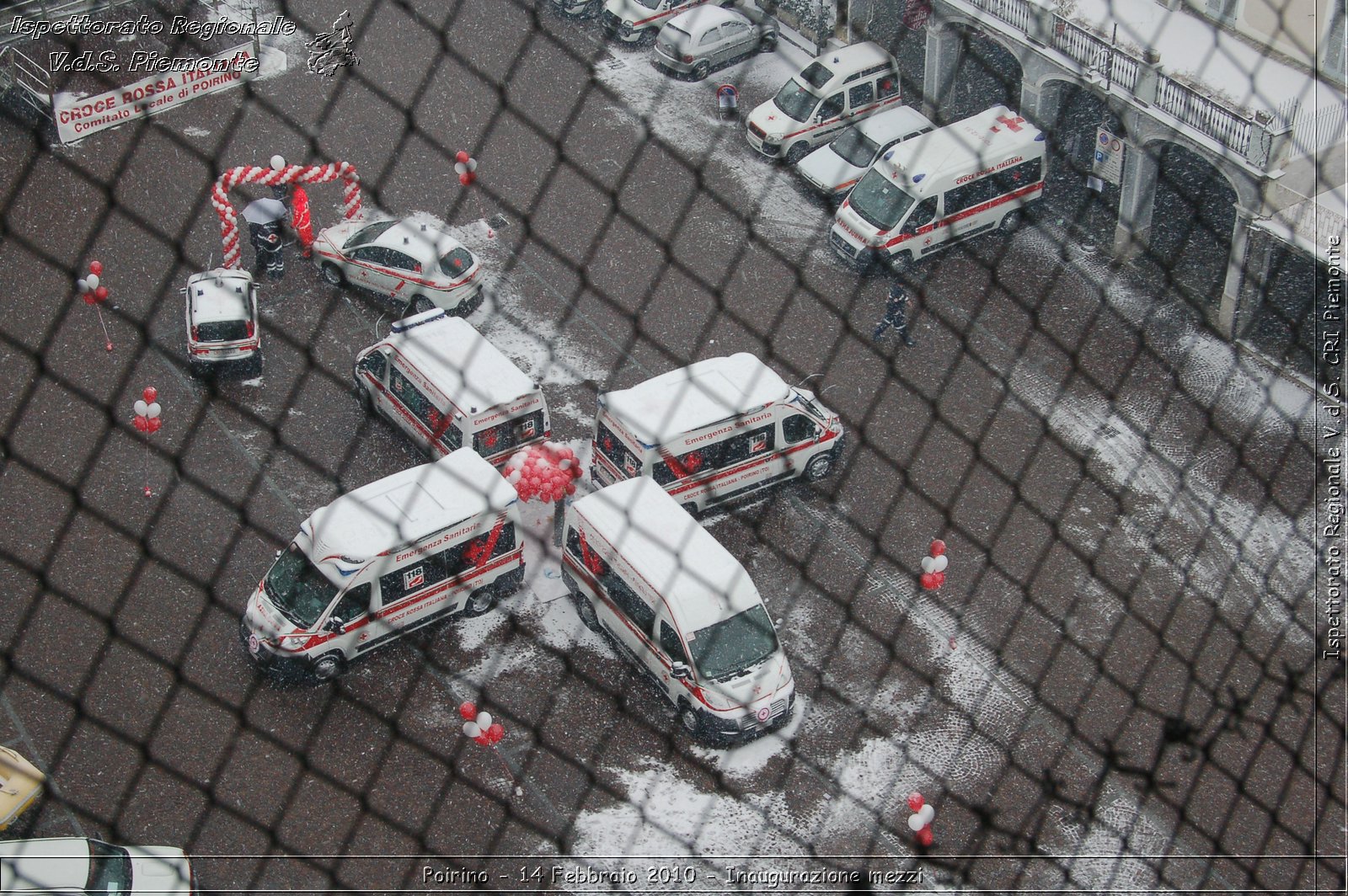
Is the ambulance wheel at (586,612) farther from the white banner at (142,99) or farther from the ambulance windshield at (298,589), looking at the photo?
the white banner at (142,99)

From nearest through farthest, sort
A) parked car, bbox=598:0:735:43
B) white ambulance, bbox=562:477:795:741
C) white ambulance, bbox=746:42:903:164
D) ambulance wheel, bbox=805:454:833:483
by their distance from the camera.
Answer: white ambulance, bbox=562:477:795:741 → ambulance wheel, bbox=805:454:833:483 → white ambulance, bbox=746:42:903:164 → parked car, bbox=598:0:735:43

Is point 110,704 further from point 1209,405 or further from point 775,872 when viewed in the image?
point 1209,405

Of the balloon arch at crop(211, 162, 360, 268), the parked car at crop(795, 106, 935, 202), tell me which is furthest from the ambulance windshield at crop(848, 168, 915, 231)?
the balloon arch at crop(211, 162, 360, 268)

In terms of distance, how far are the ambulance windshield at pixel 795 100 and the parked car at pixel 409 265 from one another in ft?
5.12

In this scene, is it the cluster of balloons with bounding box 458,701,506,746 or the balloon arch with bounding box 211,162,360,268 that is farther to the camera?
the balloon arch with bounding box 211,162,360,268

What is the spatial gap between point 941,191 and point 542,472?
208 centimetres

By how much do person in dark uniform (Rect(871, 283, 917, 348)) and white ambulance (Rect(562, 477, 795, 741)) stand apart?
4.52 feet

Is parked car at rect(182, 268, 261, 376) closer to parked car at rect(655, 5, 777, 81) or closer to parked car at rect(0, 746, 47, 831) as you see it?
parked car at rect(0, 746, 47, 831)

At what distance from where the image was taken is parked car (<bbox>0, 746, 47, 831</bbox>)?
3619 millimetres

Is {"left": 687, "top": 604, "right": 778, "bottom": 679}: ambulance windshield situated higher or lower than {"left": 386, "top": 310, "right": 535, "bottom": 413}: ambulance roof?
higher

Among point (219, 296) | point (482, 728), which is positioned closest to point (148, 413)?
point (219, 296)

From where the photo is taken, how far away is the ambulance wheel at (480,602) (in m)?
4.30

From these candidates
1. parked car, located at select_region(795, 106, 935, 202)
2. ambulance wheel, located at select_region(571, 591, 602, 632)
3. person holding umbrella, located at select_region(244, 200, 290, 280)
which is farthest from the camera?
parked car, located at select_region(795, 106, 935, 202)

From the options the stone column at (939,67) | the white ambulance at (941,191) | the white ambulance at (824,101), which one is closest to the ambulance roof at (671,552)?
the white ambulance at (941,191)
